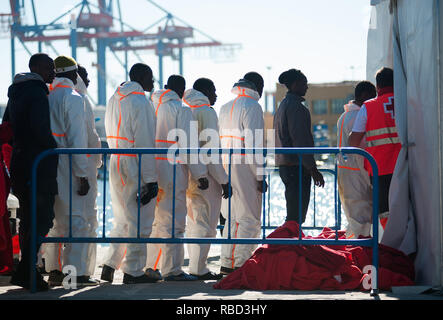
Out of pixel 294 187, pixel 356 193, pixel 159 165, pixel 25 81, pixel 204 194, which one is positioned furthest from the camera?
pixel 356 193

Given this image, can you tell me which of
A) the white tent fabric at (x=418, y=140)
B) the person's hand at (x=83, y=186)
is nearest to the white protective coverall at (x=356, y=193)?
the white tent fabric at (x=418, y=140)

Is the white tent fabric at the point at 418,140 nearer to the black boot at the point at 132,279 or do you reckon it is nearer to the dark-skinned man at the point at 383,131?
the dark-skinned man at the point at 383,131

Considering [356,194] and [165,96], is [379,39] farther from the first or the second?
[165,96]

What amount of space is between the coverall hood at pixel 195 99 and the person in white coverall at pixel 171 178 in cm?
27

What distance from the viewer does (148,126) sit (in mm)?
5914

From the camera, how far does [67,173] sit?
5.75m

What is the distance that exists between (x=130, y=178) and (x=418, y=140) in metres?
2.42

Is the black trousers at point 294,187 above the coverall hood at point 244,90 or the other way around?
the other way around

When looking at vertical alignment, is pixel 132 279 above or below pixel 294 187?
below

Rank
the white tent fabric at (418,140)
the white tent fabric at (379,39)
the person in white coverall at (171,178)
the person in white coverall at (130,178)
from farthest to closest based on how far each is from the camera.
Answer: the white tent fabric at (379,39) → the person in white coverall at (171,178) → the person in white coverall at (130,178) → the white tent fabric at (418,140)

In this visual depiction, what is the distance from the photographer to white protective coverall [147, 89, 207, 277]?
20.2 feet

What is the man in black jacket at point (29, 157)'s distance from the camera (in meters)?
5.34

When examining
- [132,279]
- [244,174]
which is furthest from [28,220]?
[244,174]
